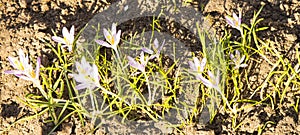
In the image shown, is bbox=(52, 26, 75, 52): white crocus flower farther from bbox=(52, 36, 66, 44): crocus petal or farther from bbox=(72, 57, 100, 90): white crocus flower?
bbox=(72, 57, 100, 90): white crocus flower

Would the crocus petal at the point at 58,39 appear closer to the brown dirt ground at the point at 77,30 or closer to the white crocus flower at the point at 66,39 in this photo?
the white crocus flower at the point at 66,39

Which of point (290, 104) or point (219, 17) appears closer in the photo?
point (290, 104)

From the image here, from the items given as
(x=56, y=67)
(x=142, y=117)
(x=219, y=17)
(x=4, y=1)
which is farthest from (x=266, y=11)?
(x=4, y=1)

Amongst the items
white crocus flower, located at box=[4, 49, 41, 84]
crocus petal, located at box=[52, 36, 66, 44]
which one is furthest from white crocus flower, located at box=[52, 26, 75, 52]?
white crocus flower, located at box=[4, 49, 41, 84]

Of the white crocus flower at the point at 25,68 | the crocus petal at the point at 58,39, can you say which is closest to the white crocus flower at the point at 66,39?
the crocus petal at the point at 58,39

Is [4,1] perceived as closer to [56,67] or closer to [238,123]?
[56,67]

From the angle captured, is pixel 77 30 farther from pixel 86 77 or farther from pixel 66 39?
pixel 86 77

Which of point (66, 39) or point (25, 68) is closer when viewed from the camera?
point (25, 68)

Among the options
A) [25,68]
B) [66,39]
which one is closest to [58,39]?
[66,39]
